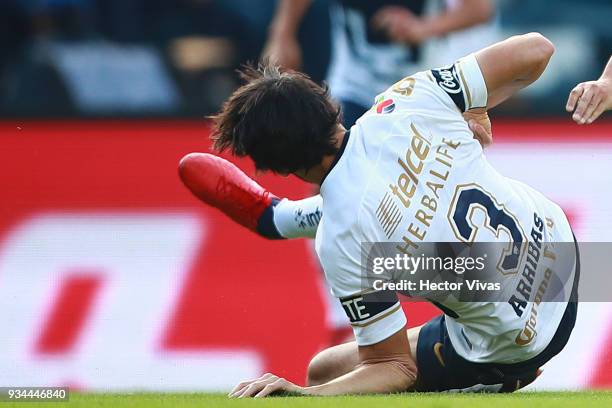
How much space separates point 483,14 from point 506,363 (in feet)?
10.4

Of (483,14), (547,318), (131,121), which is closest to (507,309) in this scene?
(547,318)

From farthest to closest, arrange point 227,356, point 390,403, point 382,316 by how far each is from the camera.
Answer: point 227,356 < point 382,316 < point 390,403

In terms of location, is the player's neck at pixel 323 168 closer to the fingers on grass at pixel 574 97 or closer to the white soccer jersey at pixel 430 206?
the white soccer jersey at pixel 430 206

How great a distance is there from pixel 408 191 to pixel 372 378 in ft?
1.84

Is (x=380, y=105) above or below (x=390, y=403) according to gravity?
above

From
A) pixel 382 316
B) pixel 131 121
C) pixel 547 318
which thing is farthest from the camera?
pixel 131 121

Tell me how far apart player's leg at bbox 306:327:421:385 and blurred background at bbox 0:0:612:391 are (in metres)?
1.20

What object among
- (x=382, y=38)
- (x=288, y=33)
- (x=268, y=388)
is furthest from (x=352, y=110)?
(x=268, y=388)

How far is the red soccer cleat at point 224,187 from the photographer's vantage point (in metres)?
4.86

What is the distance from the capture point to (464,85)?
405 cm

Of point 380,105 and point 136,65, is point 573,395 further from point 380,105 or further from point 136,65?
point 136,65

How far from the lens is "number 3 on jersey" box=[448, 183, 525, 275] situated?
13.0ft

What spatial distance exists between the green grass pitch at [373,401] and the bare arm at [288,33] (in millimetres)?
3599

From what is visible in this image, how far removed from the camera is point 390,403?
3.55 m
